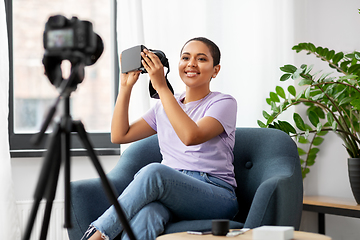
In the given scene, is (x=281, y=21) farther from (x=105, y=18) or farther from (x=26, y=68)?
(x=26, y=68)

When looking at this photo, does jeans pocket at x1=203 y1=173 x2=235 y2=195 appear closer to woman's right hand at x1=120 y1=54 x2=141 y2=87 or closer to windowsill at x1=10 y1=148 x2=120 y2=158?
woman's right hand at x1=120 y1=54 x2=141 y2=87

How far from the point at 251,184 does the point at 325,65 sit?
1096 mm

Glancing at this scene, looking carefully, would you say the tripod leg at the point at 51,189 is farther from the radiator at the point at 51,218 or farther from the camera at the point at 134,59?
the radiator at the point at 51,218

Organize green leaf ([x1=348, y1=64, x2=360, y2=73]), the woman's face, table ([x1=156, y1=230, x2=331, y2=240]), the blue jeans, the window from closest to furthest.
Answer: table ([x1=156, y1=230, x2=331, y2=240])
the blue jeans
the woman's face
green leaf ([x1=348, y1=64, x2=360, y2=73])
the window

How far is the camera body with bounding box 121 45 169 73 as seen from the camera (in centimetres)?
155

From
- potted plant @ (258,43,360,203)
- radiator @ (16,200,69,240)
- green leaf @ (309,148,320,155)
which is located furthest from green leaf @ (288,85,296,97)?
radiator @ (16,200,69,240)

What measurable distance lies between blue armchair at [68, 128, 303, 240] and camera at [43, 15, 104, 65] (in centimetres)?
73

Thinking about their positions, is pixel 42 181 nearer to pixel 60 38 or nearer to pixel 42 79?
pixel 60 38

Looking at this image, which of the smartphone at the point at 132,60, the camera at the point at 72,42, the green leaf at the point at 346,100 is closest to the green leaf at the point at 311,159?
the green leaf at the point at 346,100

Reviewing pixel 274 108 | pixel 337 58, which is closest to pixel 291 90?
pixel 274 108

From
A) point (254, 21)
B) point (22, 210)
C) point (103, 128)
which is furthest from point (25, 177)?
point (254, 21)

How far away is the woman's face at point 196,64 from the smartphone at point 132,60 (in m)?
0.19

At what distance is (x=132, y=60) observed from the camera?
5.25 ft

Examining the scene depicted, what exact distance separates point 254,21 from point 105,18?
3.18ft
